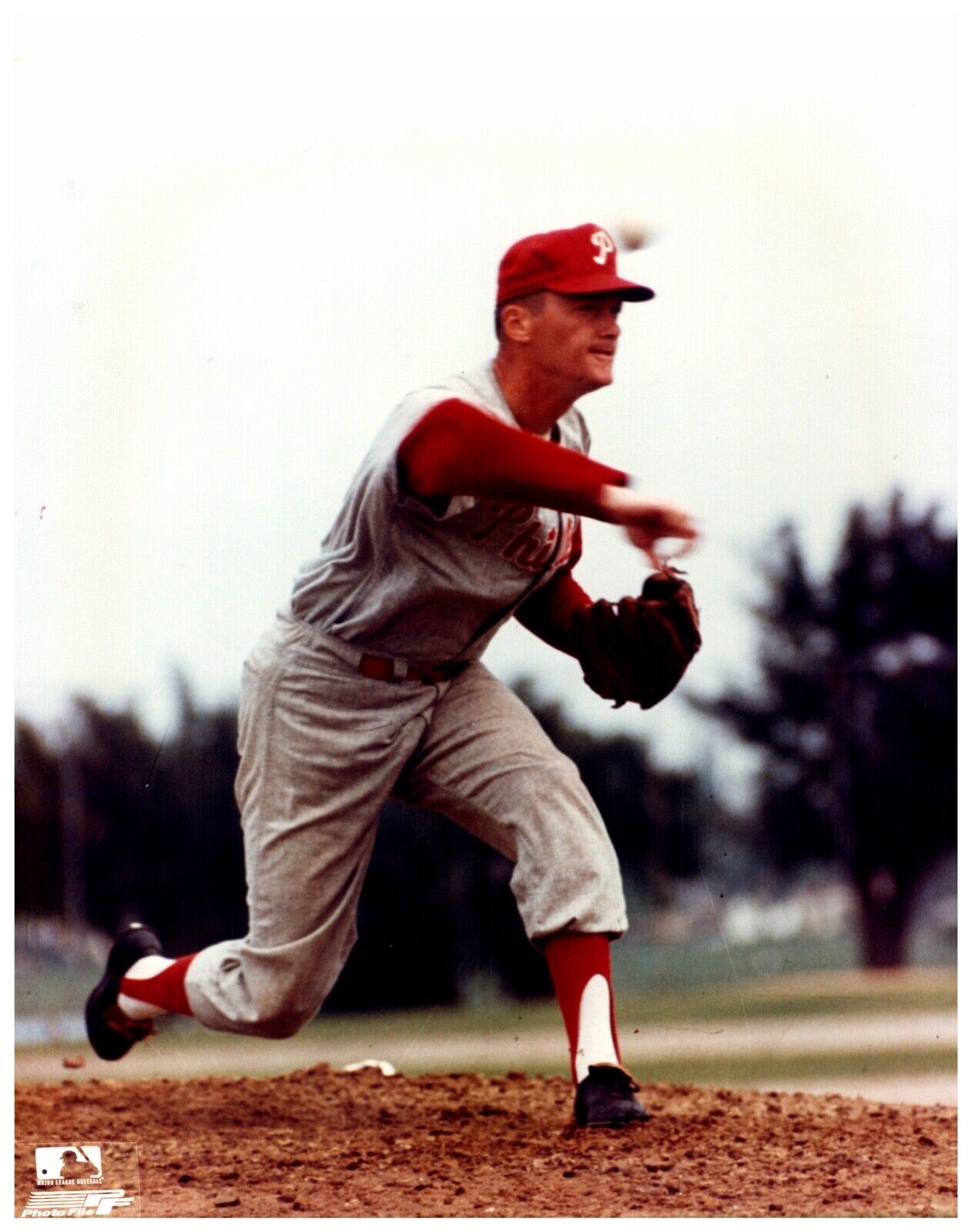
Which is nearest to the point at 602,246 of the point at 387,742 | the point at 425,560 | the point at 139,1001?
the point at 425,560

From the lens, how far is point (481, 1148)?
384cm

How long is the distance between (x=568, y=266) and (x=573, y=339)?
0.17 metres

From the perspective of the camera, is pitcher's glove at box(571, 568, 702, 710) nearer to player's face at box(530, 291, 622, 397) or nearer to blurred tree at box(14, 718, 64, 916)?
player's face at box(530, 291, 622, 397)

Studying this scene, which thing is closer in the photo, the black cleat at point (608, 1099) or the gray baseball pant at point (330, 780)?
the black cleat at point (608, 1099)

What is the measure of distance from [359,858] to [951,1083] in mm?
1632

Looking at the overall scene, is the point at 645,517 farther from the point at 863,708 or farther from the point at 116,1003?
the point at 116,1003

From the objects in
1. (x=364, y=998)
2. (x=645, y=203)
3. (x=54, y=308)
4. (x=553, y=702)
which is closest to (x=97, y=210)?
(x=54, y=308)

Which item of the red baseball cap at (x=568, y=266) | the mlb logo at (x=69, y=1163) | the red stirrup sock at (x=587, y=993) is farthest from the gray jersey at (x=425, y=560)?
the mlb logo at (x=69, y=1163)

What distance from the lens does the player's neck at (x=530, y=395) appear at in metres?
3.68

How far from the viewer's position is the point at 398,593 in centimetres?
362

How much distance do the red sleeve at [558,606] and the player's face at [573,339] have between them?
1.54 feet

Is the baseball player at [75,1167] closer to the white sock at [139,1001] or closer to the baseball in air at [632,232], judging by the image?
the white sock at [139,1001]

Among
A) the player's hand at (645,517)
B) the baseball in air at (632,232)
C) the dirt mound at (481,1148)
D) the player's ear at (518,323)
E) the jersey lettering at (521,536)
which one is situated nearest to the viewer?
the player's hand at (645,517)

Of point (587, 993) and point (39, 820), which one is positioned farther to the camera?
point (39, 820)
